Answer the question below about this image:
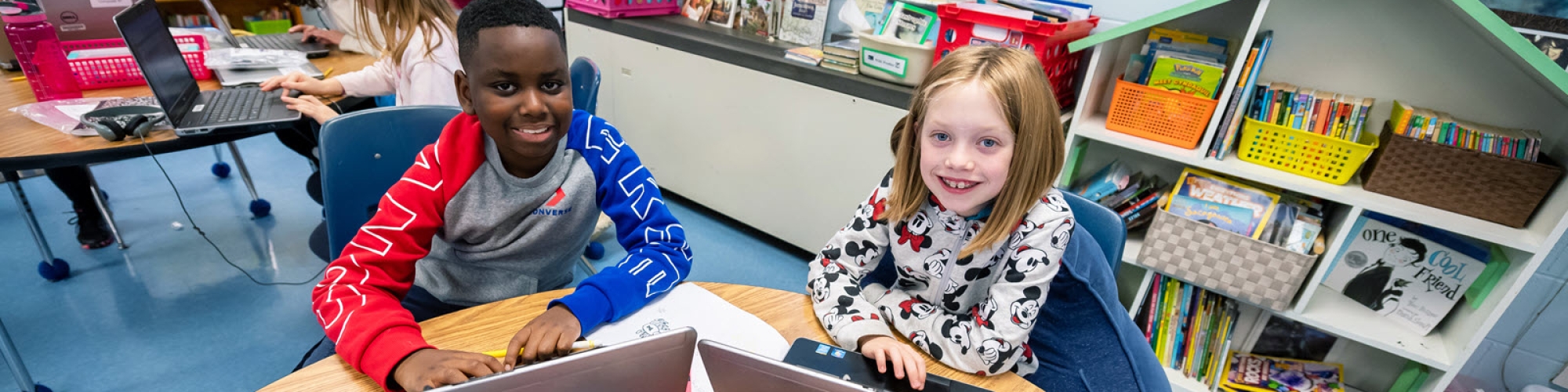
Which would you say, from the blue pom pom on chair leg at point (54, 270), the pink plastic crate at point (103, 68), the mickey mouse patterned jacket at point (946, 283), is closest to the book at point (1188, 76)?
the mickey mouse patterned jacket at point (946, 283)

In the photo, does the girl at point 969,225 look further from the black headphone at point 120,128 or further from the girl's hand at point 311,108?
the black headphone at point 120,128

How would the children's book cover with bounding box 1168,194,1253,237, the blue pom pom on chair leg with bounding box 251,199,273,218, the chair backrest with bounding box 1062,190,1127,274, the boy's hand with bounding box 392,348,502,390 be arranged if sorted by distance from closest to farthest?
the boy's hand with bounding box 392,348,502,390 → the chair backrest with bounding box 1062,190,1127,274 → the children's book cover with bounding box 1168,194,1253,237 → the blue pom pom on chair leg with bounding box 251,199,273,218

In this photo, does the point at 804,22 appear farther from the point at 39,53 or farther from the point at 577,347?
the point at 39,53

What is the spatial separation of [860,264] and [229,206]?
104 inches

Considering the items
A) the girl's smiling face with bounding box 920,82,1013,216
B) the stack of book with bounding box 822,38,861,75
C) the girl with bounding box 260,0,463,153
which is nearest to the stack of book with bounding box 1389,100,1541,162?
the girl's smiling face with bounding box 920,82,1013,216

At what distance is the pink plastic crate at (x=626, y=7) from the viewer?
249 centimetres

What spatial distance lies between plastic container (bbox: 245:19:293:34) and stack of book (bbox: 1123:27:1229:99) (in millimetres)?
3106

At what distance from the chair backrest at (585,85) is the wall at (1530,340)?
228cm

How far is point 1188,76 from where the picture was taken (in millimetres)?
1532

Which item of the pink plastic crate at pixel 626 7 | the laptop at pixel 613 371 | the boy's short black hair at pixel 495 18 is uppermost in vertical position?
the boy's short black hair at pixel 495 18

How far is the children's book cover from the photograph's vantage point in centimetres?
155

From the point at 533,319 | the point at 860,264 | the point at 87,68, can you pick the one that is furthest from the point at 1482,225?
the point at 87,68

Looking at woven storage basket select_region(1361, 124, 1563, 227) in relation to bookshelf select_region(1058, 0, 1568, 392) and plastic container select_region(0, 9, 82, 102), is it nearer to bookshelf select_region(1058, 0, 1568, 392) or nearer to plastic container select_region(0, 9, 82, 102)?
bookshelf select_region(1058, 0, 1568, 392)

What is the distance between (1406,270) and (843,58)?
57.3 inches
